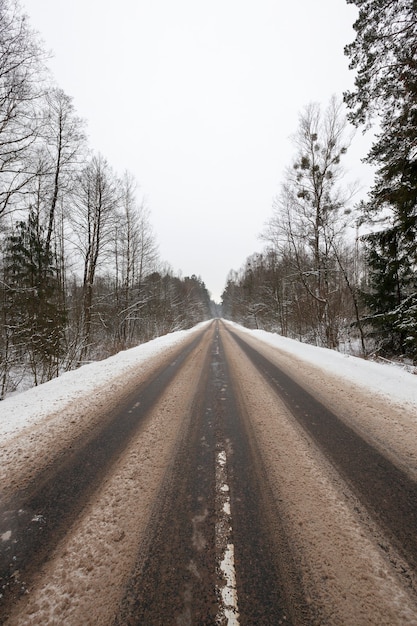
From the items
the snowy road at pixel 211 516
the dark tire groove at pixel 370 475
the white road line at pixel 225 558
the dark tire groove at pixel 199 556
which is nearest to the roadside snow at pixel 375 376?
the snowy road at pixel 211 516

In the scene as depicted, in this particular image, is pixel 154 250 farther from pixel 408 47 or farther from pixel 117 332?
pixel 408 47

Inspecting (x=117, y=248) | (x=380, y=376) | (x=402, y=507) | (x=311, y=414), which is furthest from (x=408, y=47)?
(x=117, y=248)

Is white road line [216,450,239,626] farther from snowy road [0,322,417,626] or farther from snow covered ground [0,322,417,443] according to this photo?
snow covered ground [0,322,417,443]

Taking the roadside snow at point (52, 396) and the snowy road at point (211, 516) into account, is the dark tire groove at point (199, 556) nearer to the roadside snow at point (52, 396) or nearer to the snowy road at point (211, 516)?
the snowy road at point (211, 516)

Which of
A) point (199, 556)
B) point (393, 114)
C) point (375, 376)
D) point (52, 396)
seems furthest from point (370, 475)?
point (393, 114)

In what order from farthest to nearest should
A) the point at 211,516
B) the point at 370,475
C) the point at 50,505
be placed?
the point at 370,475 → the point at 50,505 → the point at 211,516

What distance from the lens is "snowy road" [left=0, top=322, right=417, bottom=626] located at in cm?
139

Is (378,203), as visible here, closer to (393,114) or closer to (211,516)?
(393,114)

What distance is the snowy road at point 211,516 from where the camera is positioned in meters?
1.39

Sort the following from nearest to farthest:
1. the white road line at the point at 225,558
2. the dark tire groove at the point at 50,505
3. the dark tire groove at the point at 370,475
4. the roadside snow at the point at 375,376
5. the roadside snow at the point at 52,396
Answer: the white road line at the point at 225,558
the dark tire groove at the point at 50,505
the dark tire groove at the point at 370,475
the roadside snow at the point at 52,396
the roadside snow at the point at 375,376

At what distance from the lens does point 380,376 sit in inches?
225

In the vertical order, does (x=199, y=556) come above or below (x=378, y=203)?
below

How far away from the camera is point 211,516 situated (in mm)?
2010

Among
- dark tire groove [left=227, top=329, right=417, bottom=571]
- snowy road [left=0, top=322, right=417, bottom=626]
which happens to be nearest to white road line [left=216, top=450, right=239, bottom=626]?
snowy road [left=0, top=322, right=417, bottom=626]
